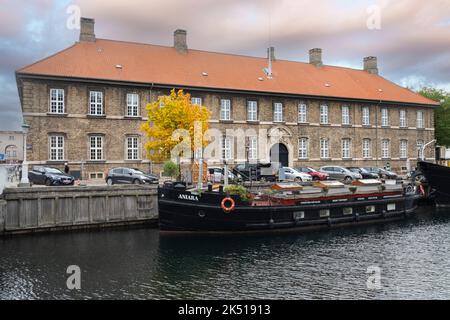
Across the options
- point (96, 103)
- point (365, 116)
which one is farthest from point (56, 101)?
point (365, 116)

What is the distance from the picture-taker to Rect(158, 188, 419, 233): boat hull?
2241 cm

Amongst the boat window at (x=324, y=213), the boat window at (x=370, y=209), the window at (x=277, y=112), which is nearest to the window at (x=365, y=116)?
the window at (x=277, y=112)

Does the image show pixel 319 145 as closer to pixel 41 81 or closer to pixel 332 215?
pixel 332 215

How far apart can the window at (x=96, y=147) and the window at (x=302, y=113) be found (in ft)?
69.1

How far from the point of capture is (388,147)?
167 ft

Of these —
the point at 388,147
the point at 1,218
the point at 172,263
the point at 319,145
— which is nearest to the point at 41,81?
the point at 1,218

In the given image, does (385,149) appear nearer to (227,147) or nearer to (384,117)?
(384,117)

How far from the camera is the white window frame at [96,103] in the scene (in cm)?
3608

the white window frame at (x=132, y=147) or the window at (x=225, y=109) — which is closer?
the white window frame at (x=132, y=147)

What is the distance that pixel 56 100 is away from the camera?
1372 inches

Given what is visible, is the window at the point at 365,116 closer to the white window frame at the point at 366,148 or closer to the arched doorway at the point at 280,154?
the white window frame at the point at 366,148

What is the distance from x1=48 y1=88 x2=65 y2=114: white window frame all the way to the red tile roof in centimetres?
143

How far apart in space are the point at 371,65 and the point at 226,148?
27753 millimetres

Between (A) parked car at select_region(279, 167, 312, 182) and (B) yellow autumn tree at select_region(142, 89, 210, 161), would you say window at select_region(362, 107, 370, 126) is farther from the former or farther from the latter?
(B) yellow autumn tree at select_region(142, 89, 210, 161)
